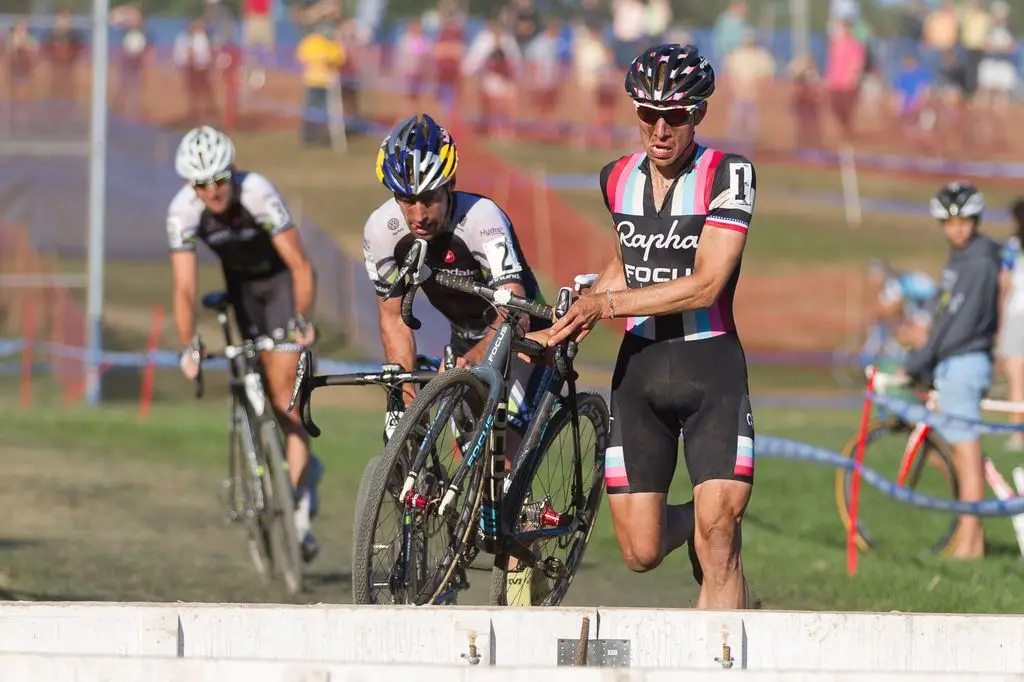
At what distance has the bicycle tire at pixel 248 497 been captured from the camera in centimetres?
1026

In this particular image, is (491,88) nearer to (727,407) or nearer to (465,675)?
(727,407)

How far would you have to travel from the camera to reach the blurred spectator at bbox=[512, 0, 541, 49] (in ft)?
113

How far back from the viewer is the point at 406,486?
21.8ft

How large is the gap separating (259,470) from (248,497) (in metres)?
0.35

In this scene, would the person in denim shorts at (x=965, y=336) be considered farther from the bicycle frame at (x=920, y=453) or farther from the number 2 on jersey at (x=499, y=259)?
the number 2 on jersey at (x=499, y=259)

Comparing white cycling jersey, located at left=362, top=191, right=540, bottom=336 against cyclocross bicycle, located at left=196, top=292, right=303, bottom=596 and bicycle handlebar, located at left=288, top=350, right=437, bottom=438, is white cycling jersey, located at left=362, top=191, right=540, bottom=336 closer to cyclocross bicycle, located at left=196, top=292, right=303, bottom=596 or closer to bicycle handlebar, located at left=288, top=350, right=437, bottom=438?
bicycle handlebar, located at left=288, top=350, right=437, bottom=438

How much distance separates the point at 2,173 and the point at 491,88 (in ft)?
48.1

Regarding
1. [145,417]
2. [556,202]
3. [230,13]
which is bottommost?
[145,417]

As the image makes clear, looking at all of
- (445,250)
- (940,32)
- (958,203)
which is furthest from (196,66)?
(445,250)

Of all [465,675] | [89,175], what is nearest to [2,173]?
[89,175]

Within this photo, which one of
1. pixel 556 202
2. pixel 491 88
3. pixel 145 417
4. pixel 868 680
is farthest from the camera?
pixel 491 88

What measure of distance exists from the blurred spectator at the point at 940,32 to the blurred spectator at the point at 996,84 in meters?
0.68

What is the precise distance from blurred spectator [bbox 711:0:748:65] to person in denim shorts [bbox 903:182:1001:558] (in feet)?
80.0

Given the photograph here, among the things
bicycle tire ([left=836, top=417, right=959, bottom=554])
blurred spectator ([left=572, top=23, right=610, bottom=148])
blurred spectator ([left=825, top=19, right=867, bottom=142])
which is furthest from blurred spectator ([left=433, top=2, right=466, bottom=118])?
bicycle tire ([left=836, top=417, right=959, bottom=554])
